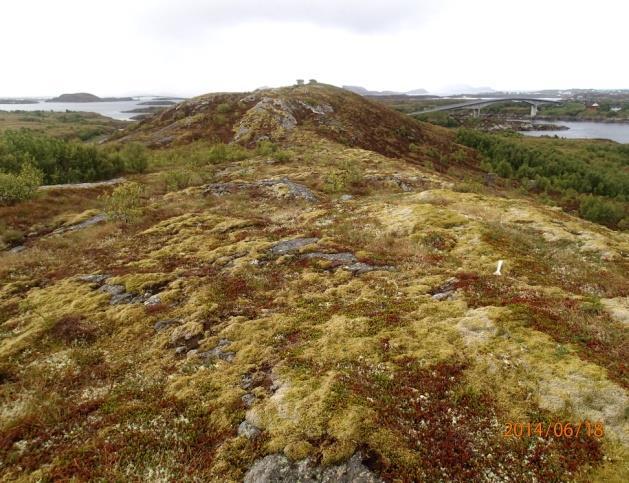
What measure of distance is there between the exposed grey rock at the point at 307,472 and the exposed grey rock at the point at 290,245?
17218 millimetres

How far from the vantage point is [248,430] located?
11.0 m

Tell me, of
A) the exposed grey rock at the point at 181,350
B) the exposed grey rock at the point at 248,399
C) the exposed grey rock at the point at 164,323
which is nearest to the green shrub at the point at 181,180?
the exposed grey rock at the point at 164,323

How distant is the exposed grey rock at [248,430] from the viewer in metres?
10.8

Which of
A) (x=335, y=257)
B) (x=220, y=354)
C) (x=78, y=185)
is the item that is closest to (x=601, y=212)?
(x=335, y=257)

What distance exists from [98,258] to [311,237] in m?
17.3

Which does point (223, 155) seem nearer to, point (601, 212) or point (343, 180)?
point (343, 180)

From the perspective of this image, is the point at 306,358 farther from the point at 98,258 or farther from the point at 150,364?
the point at 98,258

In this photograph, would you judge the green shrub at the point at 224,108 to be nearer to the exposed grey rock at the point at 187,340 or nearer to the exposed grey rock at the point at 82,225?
the exposed grey rock at the point at 82,225

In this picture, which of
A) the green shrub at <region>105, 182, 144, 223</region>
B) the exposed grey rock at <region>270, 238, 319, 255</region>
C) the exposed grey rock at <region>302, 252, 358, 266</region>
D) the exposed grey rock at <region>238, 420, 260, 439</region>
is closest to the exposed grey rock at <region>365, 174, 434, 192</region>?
the exposed grey rock at <region>270, 238, 319, 255</region>

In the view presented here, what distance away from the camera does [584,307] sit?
1575 centimetres

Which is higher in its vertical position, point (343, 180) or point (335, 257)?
point (343, 180)

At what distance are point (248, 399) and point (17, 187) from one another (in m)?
46.7

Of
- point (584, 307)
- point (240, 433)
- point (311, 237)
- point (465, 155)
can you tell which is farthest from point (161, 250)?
point (465, 155)

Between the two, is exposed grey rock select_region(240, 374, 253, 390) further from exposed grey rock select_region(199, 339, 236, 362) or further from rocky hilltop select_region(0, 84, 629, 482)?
exposed grey rock select_region(199, 339, 236, 362)
